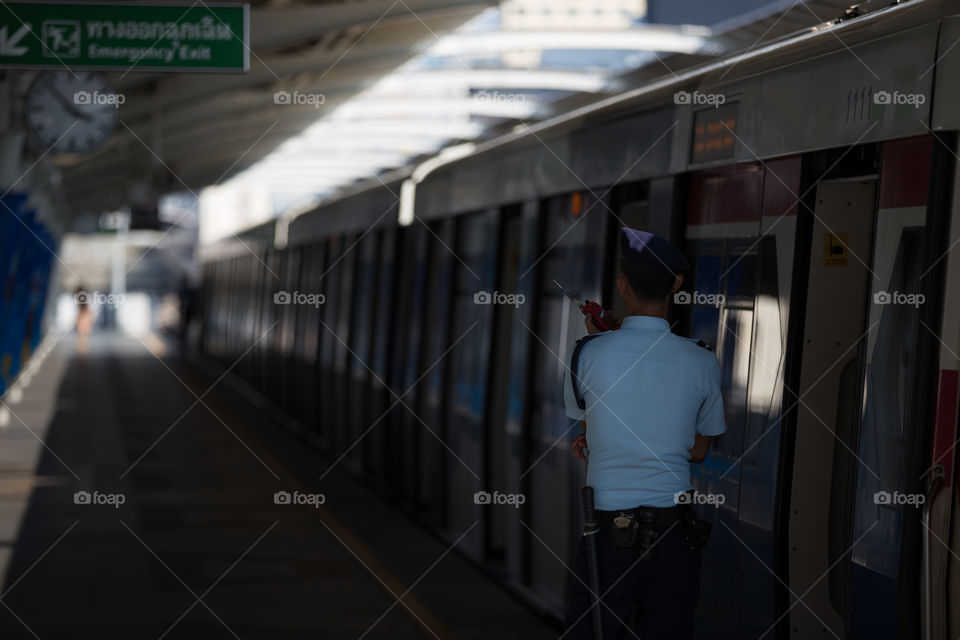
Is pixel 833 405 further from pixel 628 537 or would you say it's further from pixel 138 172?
pixel 138 172

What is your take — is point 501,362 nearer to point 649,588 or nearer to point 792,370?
point 792,370

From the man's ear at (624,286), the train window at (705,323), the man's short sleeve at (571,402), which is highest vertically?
the man's ear at (624,286)

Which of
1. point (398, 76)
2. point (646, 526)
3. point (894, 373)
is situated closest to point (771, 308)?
point (894, 373)

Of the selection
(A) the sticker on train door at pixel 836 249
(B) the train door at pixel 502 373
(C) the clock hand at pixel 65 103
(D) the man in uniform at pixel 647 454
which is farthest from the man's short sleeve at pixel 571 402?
(C) the clock hand at pixel 65 103

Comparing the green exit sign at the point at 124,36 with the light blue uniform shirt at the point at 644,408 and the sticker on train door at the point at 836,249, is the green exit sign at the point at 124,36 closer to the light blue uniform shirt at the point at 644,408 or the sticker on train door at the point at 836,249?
the sticker on train door at the point at 836,249

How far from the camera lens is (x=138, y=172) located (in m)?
25.1

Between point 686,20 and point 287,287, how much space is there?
265 inches

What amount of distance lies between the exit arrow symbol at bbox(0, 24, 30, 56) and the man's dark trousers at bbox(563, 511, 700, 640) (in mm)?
5810

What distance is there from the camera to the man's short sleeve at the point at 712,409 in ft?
14.6

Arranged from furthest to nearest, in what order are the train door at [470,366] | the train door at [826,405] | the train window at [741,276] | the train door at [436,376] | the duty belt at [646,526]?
the train door at [436,376] → the train door at [470,366] → the train window at [741,276] → the train door at [826,405] → the duty belt at [646,526]

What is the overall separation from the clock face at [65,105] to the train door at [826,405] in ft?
35.3

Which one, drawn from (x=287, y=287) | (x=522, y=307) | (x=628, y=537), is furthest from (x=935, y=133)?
(x=287, y=287)

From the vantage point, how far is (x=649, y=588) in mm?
4406

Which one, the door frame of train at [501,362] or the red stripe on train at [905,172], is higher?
the red stripe on train at [905,172]
